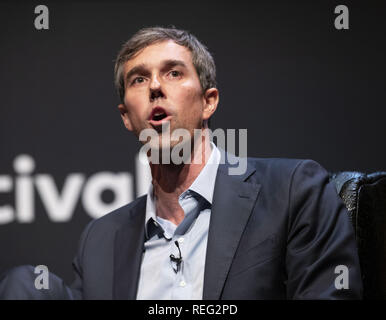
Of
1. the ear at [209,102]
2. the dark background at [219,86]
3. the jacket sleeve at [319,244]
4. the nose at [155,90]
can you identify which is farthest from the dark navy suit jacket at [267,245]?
the dark background at [219,86]

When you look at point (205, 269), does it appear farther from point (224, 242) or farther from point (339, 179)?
point (339, 179)

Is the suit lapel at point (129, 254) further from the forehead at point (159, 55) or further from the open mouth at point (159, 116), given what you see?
the forehead at point (159, 55)

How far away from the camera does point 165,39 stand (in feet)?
5.41

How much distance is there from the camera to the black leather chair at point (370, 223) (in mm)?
1436

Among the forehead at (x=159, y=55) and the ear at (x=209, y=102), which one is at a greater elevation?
the forehead at (x=159, y=55)

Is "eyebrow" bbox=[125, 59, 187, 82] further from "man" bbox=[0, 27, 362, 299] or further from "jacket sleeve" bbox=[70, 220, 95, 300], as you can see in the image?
"jacket sleeve" bbox=[70, 220, 95, 300]

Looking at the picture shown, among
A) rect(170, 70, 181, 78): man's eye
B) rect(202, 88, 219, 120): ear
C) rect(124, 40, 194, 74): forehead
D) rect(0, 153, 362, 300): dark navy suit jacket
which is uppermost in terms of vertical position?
rect(124, 40, 194, 74): forehead

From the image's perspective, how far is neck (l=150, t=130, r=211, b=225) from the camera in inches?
64.9

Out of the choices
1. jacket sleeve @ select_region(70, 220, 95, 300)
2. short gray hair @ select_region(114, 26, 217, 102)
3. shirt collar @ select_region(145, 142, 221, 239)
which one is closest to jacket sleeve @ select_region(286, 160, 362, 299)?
shirt collar @ select_region(145, 142, 221, 239)

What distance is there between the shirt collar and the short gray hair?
10.9 inches

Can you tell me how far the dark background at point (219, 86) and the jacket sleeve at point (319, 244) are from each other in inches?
44.4

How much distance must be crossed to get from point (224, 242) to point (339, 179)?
51 centimetres

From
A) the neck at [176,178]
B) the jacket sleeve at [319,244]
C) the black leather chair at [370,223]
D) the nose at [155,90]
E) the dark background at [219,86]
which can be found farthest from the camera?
the dark background at [219,86]
